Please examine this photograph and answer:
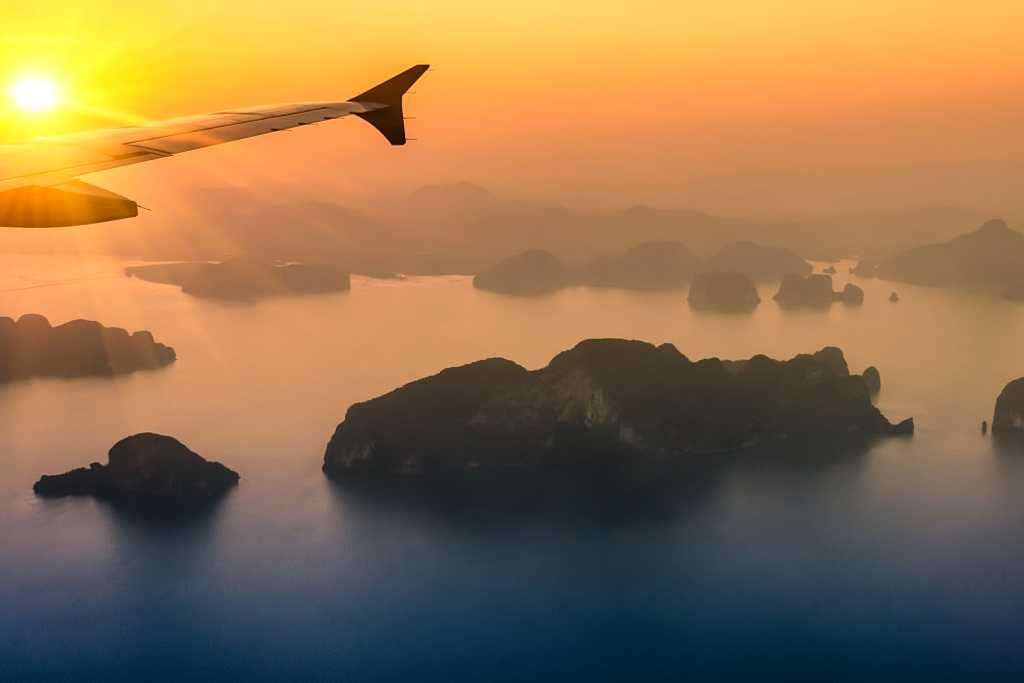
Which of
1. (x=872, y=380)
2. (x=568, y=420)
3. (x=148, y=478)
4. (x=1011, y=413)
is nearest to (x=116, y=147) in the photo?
(x=148, y=478)

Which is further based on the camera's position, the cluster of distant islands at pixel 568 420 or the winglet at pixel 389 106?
the cluster of distant islands at pixel 568 420

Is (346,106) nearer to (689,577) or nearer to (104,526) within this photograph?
(689,577)

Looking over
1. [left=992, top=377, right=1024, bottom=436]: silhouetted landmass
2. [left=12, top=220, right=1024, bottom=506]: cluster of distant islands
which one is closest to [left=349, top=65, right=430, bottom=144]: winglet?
[left=12, top=220, right=1024, bottom=506]: cluster of distant islands

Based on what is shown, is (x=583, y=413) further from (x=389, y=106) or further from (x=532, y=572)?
(x=389, y=106)

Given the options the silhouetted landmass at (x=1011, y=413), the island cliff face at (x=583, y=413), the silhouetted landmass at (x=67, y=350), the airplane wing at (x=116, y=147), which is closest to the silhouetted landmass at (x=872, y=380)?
the silhouetted landmass at (x=1011, y=413)

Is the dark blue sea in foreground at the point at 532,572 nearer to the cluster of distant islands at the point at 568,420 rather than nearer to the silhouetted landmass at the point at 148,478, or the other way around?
the silhouetted landmass at the point at 148,478

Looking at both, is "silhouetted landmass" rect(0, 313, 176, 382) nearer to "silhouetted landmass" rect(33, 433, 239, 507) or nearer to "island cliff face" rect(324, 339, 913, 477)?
"silhouetted landmass" rect(33, 433, 239, 507)

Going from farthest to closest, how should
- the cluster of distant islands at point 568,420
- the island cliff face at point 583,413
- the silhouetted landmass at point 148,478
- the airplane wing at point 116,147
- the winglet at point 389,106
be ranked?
the island cliff face at point 583,413 < the cluster of distant islands at point 568,420 < the silhouetted landmass at point 148,478 < the winglet at point 389,106 < the airplane wing at point 116,147
